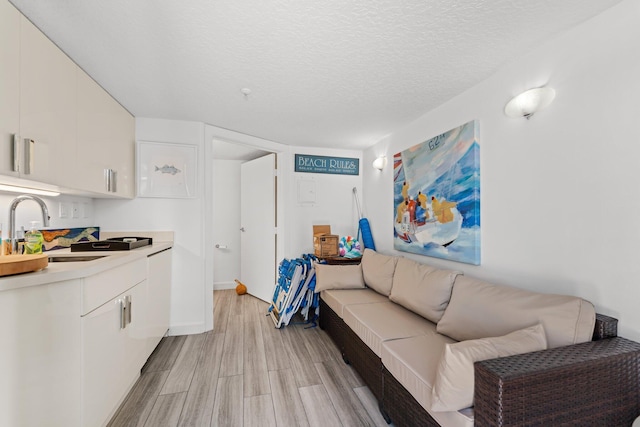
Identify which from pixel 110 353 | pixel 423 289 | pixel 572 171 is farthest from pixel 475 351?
pixel 110 353

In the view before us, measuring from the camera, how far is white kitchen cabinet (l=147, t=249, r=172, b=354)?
7.65 ft

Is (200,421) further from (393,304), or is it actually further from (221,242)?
(221,242)

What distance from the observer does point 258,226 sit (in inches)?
165

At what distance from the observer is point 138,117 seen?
288 cm

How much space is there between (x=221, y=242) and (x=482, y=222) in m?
4.02

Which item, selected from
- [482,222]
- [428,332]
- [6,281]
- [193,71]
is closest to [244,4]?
[193,71]

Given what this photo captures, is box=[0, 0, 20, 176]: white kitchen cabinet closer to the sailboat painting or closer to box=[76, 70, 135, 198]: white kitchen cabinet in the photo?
box=[76, 70, 135, 198]: white kitchen cabinet

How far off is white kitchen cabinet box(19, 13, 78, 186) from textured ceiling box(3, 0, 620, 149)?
106 mm

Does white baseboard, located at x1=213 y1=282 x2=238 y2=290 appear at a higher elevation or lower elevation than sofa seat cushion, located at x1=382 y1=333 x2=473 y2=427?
lower

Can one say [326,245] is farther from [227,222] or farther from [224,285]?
[224,285]

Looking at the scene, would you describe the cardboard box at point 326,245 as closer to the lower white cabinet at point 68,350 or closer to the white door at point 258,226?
the white door at point 258,226

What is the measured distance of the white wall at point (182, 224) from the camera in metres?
2.89

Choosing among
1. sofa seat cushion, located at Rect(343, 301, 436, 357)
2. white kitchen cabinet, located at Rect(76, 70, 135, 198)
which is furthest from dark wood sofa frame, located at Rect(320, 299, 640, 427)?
white kitchen cabinet, located at Rect(76, 70, 135, 198)

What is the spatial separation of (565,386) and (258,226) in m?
3.67
